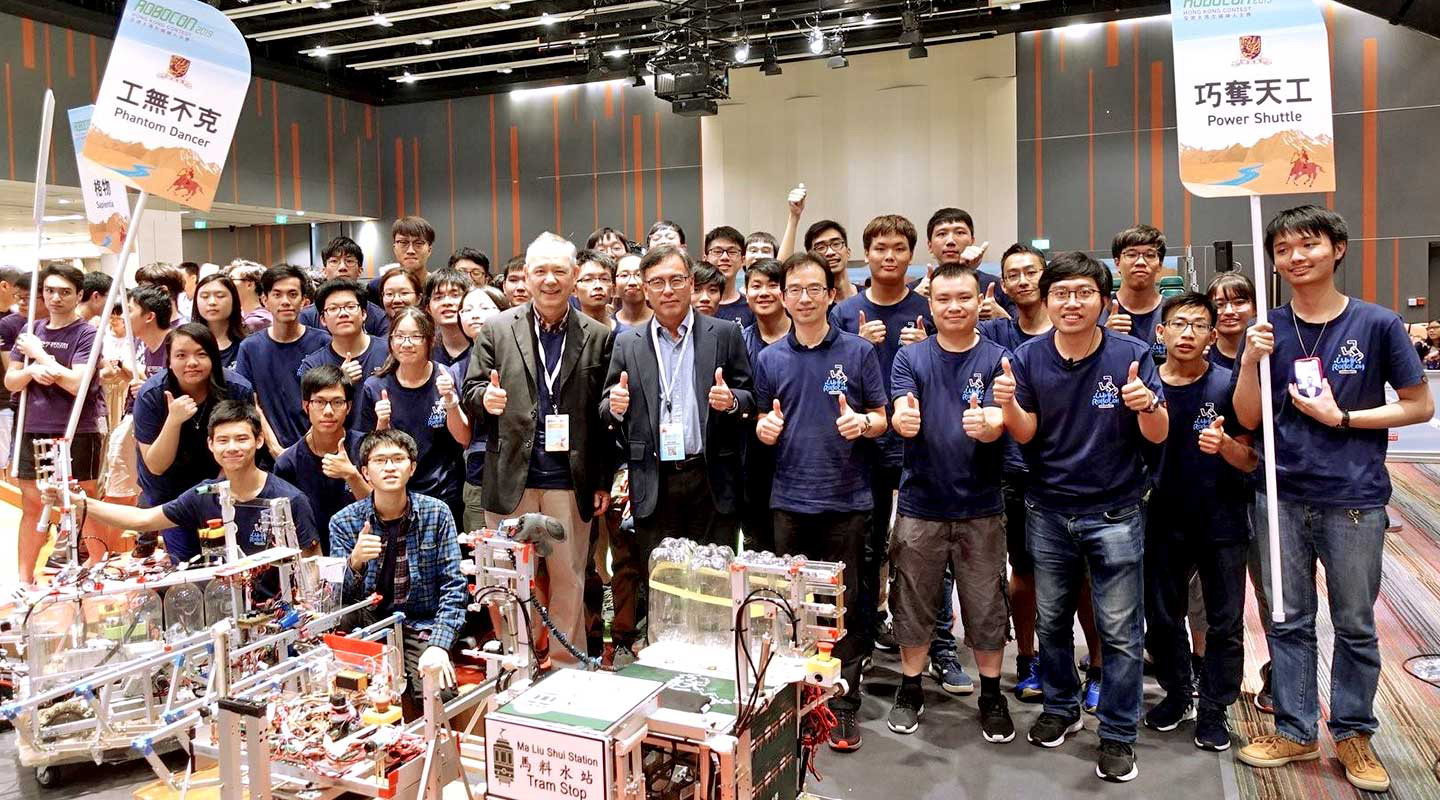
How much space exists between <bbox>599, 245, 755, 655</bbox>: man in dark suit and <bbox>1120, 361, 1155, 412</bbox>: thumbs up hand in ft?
4.08

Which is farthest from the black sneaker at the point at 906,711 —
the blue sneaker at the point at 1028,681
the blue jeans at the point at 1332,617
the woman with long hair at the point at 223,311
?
the woman with long hair at the point at 223,311

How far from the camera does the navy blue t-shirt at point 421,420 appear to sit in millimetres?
3650

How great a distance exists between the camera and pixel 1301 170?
2.92 meters

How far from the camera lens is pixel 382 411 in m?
3.48

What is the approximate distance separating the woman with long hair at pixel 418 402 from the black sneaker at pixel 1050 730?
2.25m

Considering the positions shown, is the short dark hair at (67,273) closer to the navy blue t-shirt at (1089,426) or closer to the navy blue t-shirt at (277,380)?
the navy blue t-shirt at (277,380)

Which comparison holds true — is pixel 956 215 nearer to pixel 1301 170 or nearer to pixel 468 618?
pixel 1301 170

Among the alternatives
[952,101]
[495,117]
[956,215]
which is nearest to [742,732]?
[956,215]

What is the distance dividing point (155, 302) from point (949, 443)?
375 centimetres

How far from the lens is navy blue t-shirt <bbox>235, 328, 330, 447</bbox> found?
415 cm

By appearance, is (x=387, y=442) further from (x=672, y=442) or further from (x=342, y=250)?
(x=342, y=250)

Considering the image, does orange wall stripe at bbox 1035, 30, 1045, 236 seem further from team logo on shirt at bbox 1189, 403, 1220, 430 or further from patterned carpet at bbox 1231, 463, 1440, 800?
team logo on shirt at bbox 1189, 403, 1220, 430

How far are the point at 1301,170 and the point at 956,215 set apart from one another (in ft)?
5.00

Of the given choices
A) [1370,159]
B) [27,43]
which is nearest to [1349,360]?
[1370,159]
